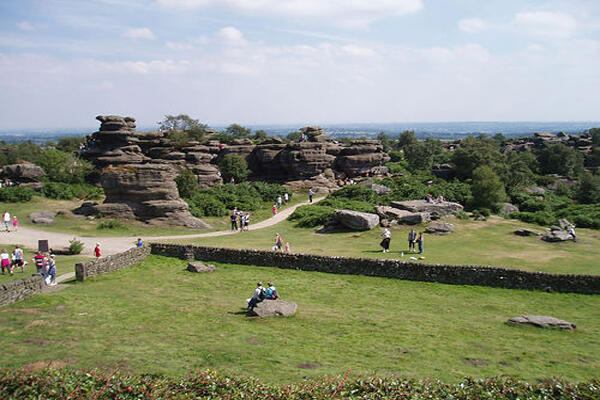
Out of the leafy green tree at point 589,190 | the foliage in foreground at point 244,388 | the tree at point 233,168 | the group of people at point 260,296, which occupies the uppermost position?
the tree at point 233,168

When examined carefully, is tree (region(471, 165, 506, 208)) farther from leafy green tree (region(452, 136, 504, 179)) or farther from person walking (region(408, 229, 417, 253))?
person walking (region(408, 229, 417, 253))

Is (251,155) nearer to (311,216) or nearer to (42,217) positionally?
(311,216)

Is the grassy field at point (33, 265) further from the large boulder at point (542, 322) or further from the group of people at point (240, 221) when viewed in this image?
the large boulder at point (542, 322)

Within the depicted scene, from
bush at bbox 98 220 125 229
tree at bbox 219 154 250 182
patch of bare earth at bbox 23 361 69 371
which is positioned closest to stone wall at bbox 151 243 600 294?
bush at bbox 98 220 125 229

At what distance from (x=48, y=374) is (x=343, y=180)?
221 ft

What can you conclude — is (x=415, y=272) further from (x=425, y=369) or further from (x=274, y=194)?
(x=274, y=194)

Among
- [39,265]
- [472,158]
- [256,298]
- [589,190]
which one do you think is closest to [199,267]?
[39,265]

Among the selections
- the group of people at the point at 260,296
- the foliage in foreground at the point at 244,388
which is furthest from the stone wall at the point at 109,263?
the foliage in foreground at the point at 244,388

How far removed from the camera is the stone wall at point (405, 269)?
21.5m

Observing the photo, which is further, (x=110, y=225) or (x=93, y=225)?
(x=93, y=225)

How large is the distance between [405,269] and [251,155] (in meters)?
55.8

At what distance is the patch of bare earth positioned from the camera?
1232cm

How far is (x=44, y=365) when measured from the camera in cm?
1269

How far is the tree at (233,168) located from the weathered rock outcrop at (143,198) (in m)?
27.6
